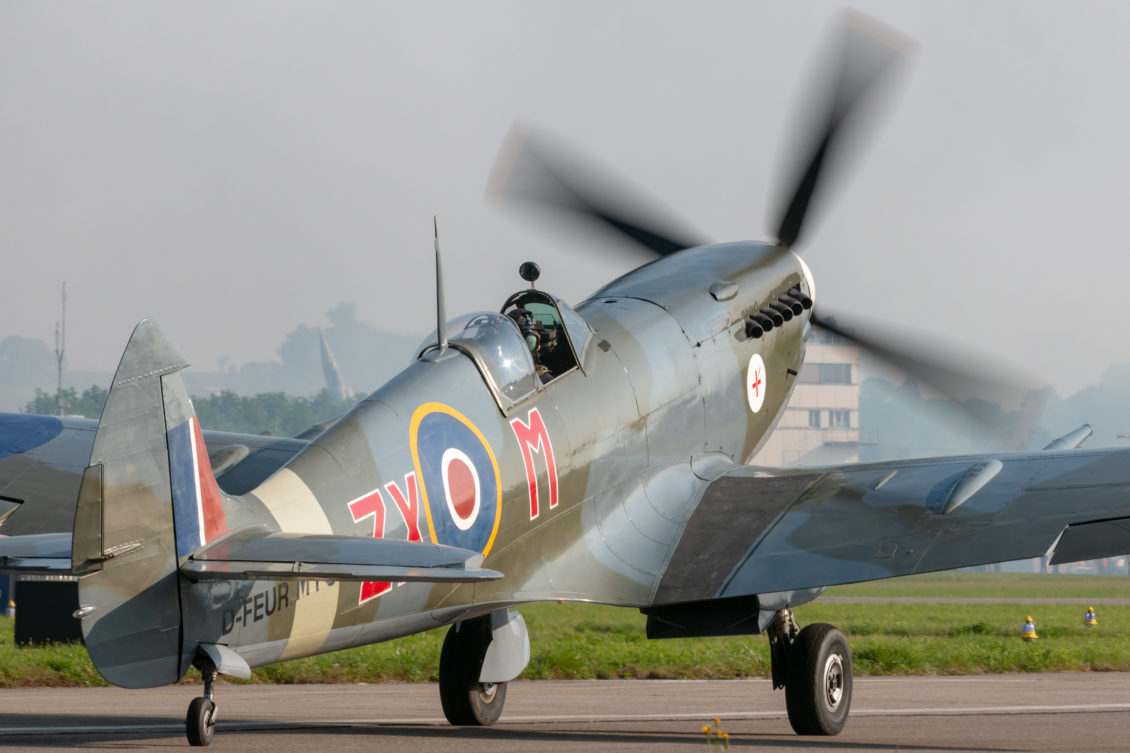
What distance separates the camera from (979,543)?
8.91m

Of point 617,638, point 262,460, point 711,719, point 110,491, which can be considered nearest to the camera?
point 110,491

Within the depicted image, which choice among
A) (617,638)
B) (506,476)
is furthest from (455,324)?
(617,638)

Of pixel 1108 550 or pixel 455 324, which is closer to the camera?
pixel 1108 550

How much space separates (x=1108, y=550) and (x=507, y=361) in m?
3.88

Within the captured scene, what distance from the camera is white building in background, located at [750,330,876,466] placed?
146625 millimetres

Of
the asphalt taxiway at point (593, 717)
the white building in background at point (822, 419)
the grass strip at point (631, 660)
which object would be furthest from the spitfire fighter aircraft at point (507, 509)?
the white building in background at point (822, 419)

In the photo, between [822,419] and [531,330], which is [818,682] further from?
[822,419]

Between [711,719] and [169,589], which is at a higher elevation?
[169,589]

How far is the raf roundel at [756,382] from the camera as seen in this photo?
12195 millimetres

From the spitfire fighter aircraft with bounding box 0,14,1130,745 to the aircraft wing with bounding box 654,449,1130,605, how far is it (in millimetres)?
18

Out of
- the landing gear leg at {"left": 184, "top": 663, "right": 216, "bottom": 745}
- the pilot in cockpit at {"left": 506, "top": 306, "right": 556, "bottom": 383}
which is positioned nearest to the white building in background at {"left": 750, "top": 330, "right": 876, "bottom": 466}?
the pilot in cockpit at {"left": 506, "top": 306, "right": 556, "bottom": 383}

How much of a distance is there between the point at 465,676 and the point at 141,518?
11.9 feet

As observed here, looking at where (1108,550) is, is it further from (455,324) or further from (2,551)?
(2,551)

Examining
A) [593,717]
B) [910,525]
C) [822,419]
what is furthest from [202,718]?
[822,419]
